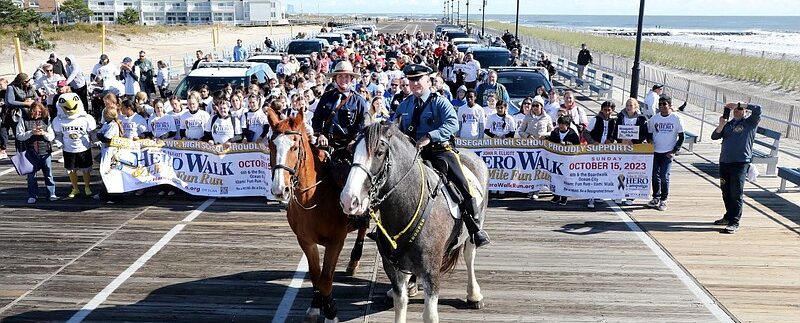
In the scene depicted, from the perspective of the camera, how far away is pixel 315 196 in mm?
6406

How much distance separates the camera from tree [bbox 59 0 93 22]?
115m

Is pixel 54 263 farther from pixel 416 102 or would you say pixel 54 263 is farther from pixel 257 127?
pixel 416 102

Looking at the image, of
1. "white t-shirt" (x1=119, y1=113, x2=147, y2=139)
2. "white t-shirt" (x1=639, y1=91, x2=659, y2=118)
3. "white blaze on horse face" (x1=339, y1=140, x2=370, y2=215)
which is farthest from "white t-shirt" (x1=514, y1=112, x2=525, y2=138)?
"white blaze on horse face" (x1=339, y1=140, x2=370, y2=215)

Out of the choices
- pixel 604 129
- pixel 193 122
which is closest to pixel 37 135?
pixel 193 122

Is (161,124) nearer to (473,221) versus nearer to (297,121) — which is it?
(297,121)

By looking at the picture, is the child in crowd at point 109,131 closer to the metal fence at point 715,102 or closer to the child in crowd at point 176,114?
the child in crowd at point 176,114

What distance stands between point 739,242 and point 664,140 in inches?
88.3

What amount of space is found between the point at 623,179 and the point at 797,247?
9.54 feet

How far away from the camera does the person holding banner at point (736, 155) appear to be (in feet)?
32.2

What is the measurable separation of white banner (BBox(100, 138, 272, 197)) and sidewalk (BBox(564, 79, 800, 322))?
21.7 ft

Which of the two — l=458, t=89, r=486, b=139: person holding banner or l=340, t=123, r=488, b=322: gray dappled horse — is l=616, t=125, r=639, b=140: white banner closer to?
l=458, t=89, r=486, b=139: person holding banner

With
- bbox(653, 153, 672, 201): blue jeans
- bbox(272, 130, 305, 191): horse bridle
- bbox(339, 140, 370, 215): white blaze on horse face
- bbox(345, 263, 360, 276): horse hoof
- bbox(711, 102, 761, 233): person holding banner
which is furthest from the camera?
bbox(653, 153, 672, 201): blue jeans

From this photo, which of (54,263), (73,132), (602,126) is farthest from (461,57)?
(54,263)

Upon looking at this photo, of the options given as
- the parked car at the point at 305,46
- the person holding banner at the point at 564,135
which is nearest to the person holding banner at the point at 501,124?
the person holding banner at the point at 564,135
